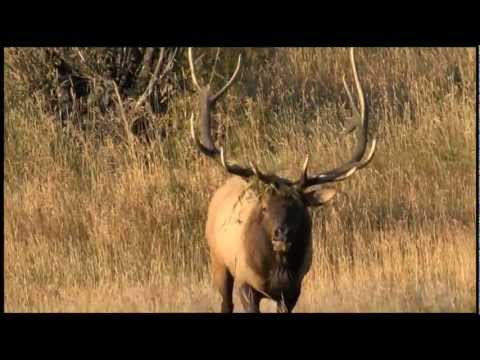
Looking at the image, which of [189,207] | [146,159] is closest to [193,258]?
[189,207]

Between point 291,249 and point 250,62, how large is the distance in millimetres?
7418

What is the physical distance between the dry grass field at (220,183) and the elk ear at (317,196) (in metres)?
1.18

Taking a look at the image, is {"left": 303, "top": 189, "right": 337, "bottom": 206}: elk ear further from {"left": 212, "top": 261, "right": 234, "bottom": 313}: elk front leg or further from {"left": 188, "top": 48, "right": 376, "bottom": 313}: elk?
{"left": 212, "top": 261, "right": 234, "bottom": 313}: elk front leg

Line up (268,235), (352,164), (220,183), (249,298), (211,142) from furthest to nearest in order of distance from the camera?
(220,183) → (211,142) → (352,164) → (249,298) → (268,235)

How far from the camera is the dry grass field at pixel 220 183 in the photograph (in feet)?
35.7

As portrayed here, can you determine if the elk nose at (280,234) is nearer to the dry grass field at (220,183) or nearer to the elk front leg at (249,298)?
the elk front leg at (249,298)

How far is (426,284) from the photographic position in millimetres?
10742

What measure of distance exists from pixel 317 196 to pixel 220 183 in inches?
157

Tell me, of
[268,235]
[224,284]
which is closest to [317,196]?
[268,235]

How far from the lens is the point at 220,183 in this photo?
1302 centimetres

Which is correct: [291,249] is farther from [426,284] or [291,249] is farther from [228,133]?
[228,133]

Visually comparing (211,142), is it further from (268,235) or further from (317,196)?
(268,235)

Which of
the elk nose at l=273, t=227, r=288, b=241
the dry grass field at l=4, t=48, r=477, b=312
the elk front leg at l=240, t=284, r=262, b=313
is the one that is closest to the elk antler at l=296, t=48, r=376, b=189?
the elk nose at l=273, t=227, r=288, b=241

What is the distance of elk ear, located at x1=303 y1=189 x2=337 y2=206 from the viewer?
356 inches
